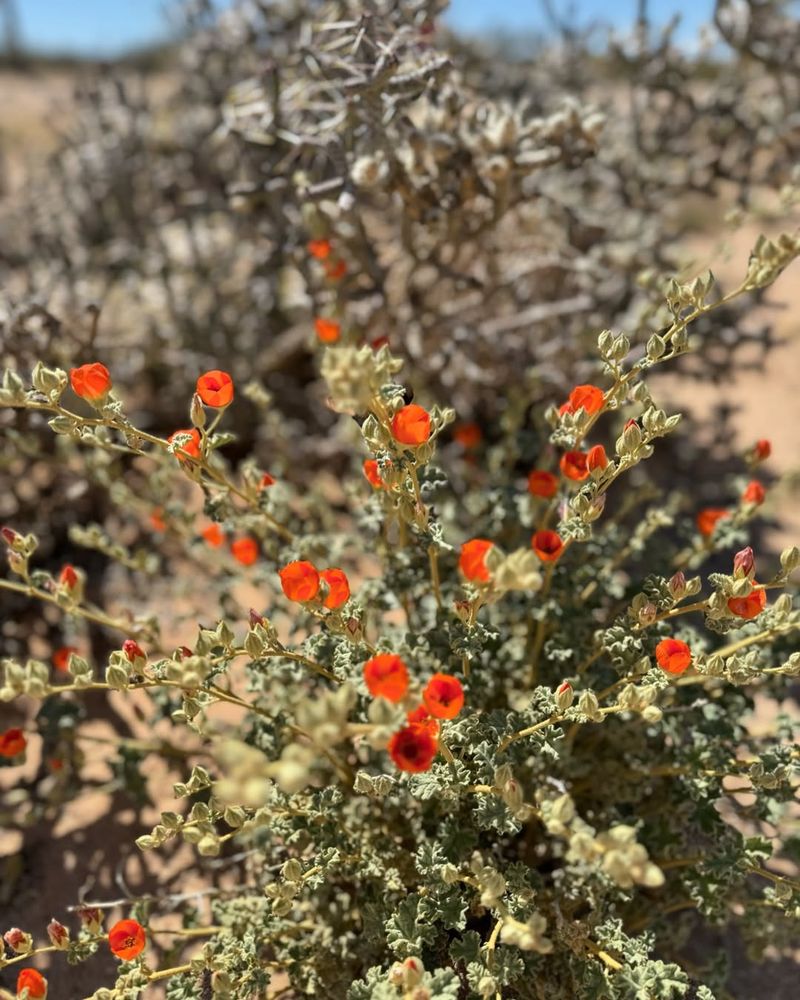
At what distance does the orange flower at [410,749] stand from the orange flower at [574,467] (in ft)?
2.23

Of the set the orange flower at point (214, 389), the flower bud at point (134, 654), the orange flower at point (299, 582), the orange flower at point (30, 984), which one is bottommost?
the orange flower at point (30, 984)

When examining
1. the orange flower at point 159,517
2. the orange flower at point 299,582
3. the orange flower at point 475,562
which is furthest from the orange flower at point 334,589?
the orange flower at point 159,517

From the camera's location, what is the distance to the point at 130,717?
248 centimetres

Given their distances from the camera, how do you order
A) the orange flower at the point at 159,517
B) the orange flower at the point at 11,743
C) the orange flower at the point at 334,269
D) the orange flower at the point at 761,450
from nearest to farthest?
1. the orange flower at the point at 11,743
2. the orange flower at the point at 761,450
3. the orange flower at the point at 159,517
4. the orange flower at the point at 334,269

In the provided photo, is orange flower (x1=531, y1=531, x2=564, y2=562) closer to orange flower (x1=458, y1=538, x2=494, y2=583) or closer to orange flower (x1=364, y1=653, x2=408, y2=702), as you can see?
orange flower (x1=458, y1=538, x2=494, y2=583)

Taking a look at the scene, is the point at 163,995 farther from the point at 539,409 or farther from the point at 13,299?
the point at 13,299

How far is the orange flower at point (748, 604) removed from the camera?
1425mm

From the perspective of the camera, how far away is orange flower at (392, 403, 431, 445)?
1.34 m

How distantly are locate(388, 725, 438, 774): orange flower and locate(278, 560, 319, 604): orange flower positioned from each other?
0.31m

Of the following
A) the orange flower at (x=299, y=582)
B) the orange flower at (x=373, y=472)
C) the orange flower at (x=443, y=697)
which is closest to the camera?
the orange flower at (x=443, y=697)

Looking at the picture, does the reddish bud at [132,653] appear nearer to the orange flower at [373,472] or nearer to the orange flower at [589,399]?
the orange flower at [373,472]

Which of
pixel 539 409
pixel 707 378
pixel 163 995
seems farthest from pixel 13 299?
pixel 707 378

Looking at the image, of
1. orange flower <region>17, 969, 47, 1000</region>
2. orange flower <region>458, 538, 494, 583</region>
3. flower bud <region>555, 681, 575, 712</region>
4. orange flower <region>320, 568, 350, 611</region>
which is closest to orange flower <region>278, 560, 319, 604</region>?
orange flower <region>320, 568, 350, 611</region>

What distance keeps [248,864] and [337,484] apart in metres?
1.69
